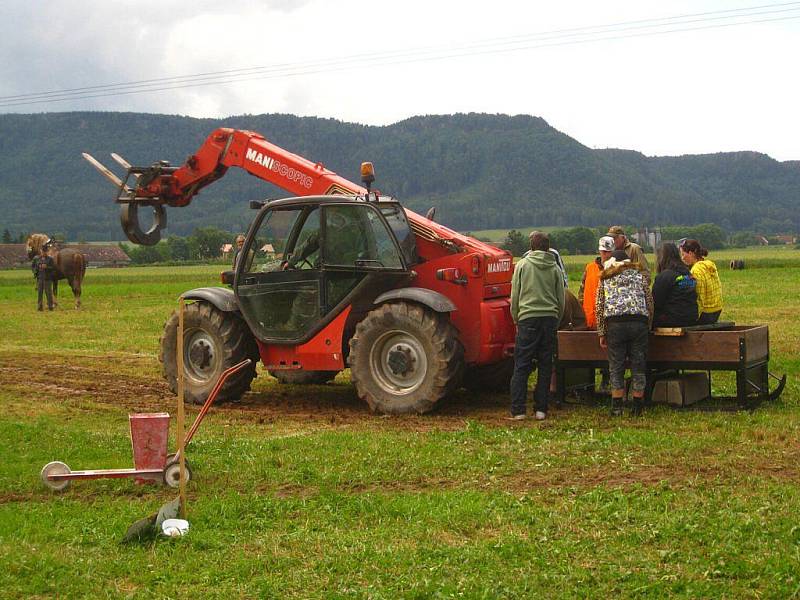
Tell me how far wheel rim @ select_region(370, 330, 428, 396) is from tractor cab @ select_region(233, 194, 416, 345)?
644 mm

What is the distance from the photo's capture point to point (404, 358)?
1148cm

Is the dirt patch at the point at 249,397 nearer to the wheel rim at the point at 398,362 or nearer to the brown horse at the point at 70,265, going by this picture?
the wheel rim at the point at 398,362

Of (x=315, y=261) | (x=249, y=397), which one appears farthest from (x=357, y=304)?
(x=249, y=397)

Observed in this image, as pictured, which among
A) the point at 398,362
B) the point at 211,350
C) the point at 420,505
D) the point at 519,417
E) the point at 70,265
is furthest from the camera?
the point at 70,265

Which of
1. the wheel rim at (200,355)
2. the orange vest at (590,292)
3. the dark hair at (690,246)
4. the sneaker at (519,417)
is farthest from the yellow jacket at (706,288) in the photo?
the wheel rim at (200,355)

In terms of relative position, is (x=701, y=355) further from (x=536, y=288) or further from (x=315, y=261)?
(x=315, y=261)

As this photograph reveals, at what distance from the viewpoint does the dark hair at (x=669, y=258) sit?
11357 millimetres

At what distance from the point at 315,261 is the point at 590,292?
3099 mm

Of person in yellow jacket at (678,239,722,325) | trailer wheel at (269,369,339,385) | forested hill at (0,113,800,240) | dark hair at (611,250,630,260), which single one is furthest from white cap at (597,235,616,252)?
forested hill at (0,113,800,240)

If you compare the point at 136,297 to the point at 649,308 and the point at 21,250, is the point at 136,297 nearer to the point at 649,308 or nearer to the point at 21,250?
the point at 649,308

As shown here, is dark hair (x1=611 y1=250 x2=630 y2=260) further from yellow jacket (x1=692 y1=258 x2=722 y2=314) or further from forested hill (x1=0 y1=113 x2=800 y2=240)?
forested hill (x1=0 y1=113 x2=800 y2=240)

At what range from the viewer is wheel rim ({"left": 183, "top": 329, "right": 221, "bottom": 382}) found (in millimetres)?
12695

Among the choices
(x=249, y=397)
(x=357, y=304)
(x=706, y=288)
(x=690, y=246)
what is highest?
(x=690, y=246)

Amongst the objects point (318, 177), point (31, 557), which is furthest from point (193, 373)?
point (31, 557)
